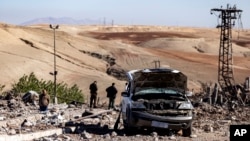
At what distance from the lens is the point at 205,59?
75250 mm

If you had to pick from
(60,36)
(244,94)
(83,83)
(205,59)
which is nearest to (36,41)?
(60,36)

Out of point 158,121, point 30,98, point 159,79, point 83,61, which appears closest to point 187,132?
point 158,121

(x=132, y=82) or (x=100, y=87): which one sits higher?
(x=132, y=82)

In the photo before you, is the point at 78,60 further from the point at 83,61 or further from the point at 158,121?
the point at 158,121

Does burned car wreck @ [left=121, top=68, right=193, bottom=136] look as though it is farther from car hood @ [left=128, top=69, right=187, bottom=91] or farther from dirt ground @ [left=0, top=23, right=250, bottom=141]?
dirt ground @ [left=0, top=23, right=250, bottom=141]

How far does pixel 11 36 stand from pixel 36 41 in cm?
256

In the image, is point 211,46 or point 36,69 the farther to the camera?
point 211,46

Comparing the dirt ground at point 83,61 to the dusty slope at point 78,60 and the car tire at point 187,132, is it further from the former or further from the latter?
the car tire at point 187,132

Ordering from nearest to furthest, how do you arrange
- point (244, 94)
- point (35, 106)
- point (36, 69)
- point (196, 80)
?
point (35, 106) → point (244, 94) → point (36, 69) → point (196, 80)

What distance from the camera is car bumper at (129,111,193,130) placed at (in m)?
14.9

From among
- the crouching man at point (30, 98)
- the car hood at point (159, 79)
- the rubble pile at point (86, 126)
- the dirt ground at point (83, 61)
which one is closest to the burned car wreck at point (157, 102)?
the car hood at point (159, 79)

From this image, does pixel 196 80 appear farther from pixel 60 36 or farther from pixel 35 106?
pixel 35 106

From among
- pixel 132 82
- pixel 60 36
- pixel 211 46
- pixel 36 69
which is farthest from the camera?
pixel 211 46

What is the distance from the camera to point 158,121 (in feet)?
48.9
